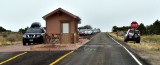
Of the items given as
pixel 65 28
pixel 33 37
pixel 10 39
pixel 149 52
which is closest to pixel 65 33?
pixel 65 28

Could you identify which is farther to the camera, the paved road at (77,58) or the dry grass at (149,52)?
the dry grass at (149,52)

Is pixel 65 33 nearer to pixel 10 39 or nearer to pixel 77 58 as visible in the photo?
pixel 10 39

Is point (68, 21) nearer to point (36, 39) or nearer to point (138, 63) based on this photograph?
point (36, 39)

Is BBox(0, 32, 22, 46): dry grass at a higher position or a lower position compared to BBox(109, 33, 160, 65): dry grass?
higher

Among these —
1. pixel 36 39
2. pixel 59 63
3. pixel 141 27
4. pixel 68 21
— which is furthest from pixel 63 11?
pixel 141 27

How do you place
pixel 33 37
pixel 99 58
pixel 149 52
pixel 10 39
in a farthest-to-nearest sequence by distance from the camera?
pixel 10 39, pixel 33 37, pixel 149 52, pixel 99 58

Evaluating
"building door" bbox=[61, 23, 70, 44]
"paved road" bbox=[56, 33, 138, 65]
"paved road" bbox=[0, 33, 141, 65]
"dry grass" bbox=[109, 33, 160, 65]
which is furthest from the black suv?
"paved road" bbox=[0, 33, 141, 65]

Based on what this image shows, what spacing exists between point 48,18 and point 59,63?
26345 millimetres

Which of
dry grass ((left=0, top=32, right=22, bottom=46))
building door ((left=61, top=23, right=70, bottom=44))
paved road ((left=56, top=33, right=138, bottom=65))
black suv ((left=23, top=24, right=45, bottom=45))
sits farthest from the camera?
dry grass ((left=0, top=32, right=22, bottom=46))

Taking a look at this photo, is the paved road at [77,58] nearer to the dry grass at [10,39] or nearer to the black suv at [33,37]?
the black suv at [33,37]

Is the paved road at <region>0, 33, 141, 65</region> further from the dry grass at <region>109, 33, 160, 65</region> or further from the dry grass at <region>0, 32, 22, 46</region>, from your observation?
the dry grass at <region>0, 32, 22, 46</region>

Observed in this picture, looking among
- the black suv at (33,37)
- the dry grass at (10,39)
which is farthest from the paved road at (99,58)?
the dry grass at (10,39)

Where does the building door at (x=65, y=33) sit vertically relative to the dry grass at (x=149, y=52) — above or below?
above

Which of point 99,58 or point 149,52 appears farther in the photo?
point 149,52
